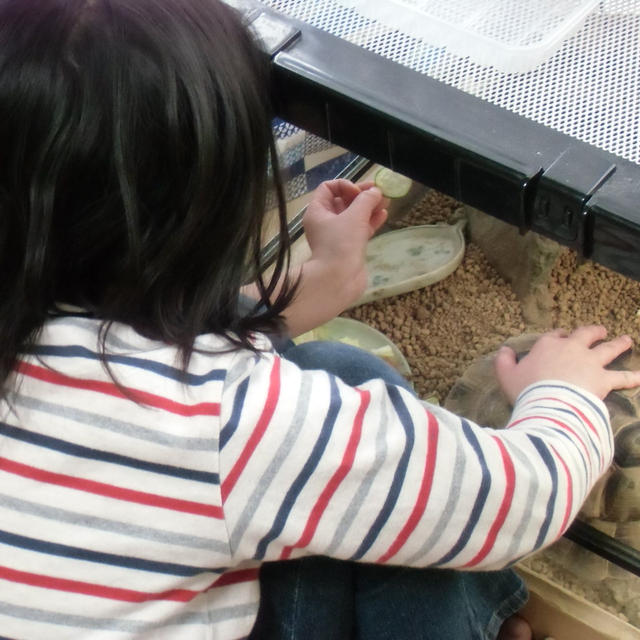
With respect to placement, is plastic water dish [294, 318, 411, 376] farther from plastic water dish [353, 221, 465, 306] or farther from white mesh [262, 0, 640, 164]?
white mesh [262, 0, 640, 164]

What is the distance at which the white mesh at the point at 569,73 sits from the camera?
70cm

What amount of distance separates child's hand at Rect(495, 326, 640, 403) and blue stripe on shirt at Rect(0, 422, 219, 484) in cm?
41

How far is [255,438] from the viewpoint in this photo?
64 centimetres

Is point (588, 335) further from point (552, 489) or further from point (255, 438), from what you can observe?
point (255, 438)

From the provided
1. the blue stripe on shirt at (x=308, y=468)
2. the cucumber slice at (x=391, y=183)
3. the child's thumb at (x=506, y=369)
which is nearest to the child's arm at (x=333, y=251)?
the child's thumb at (x=506, y=369)

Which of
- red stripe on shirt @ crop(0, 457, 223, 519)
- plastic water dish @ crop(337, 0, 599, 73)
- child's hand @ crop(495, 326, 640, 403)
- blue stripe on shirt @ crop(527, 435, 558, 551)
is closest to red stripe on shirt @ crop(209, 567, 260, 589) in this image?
red stripe on shirt @ crop(0, 457, 223, 519)

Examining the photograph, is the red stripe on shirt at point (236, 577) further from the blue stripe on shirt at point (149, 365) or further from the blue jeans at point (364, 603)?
the blue stripe on shirt at point (149, 365)

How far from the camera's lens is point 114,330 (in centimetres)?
66

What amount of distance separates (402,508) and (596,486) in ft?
1.30

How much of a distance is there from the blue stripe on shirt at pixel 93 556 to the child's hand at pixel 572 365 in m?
0.42

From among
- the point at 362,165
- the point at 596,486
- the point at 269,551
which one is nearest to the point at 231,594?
the point at 269,551

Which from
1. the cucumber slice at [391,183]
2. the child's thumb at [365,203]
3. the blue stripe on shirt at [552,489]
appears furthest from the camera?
the cucumber slice at [391,183]

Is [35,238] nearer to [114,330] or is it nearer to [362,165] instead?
[114,330]

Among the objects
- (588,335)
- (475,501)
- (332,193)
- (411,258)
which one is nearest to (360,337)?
(411,258)
